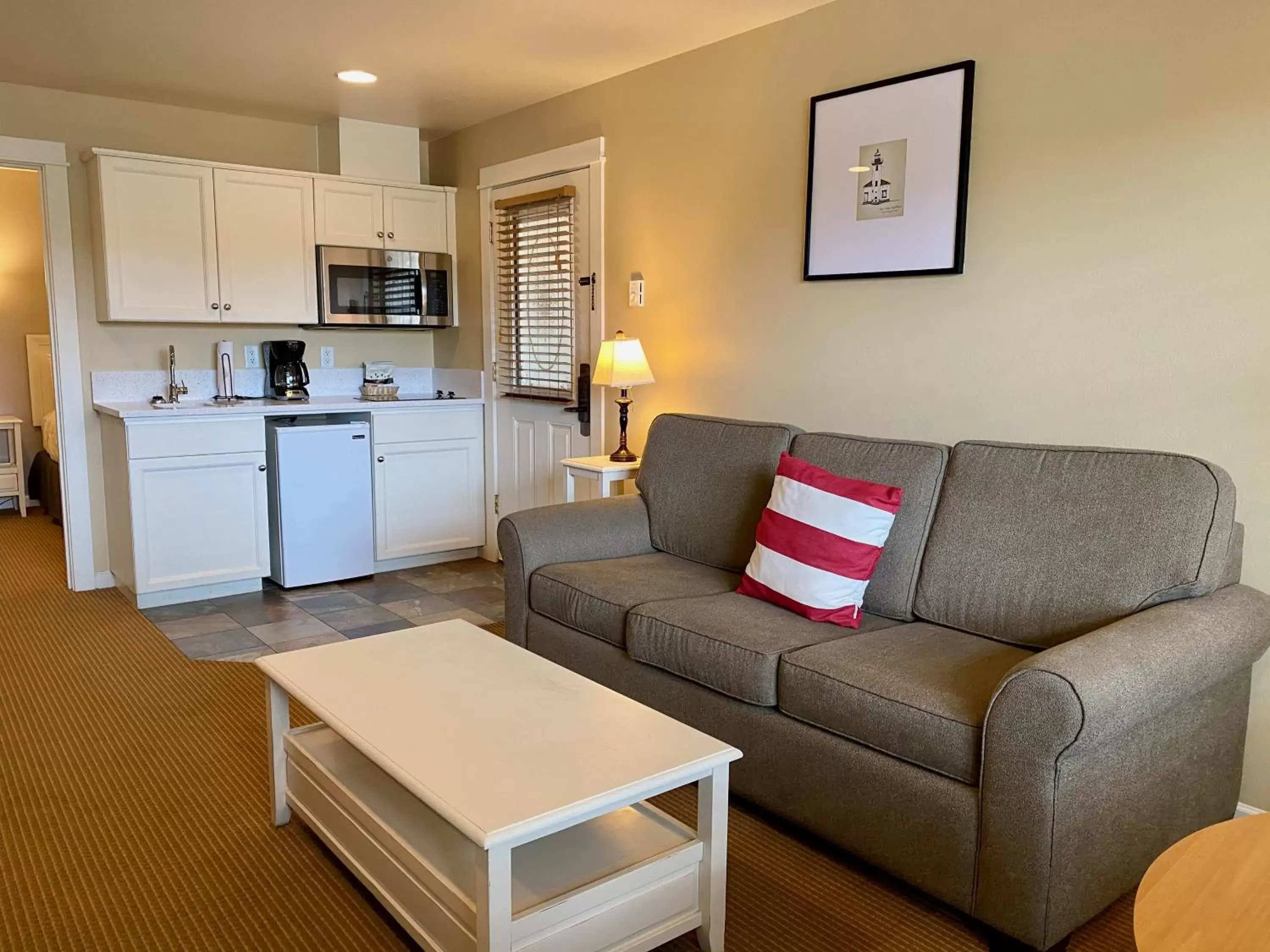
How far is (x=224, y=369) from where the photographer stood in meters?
4.75

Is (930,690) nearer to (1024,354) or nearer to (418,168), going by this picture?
(1024,354)

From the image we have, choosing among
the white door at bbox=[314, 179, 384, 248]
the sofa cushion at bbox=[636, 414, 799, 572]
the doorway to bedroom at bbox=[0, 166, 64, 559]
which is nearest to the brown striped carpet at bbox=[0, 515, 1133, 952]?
the sofa cushion at bbox=[636, 414, 799, 572]

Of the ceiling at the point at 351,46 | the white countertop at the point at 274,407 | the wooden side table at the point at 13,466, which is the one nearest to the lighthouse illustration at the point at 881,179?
the ceiling at the point at 351,46

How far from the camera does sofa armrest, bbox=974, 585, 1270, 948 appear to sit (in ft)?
5.71

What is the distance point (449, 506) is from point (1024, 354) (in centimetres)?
321

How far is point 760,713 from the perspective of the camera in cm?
234

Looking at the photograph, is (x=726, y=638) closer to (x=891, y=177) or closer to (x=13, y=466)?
(x=891, y=177)

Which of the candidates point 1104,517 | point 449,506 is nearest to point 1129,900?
point 1104,517

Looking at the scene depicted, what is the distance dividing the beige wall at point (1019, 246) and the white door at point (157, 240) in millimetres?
2099

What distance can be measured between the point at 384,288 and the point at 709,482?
251cm

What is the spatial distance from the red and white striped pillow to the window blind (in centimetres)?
203

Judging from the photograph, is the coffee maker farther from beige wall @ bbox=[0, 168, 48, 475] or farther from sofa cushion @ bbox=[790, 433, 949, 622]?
sofa cushion @ bbox=[790, 433, 949, 622]

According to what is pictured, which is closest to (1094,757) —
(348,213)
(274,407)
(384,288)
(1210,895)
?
(1210,895)

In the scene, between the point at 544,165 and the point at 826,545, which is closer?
the point at 826,545
